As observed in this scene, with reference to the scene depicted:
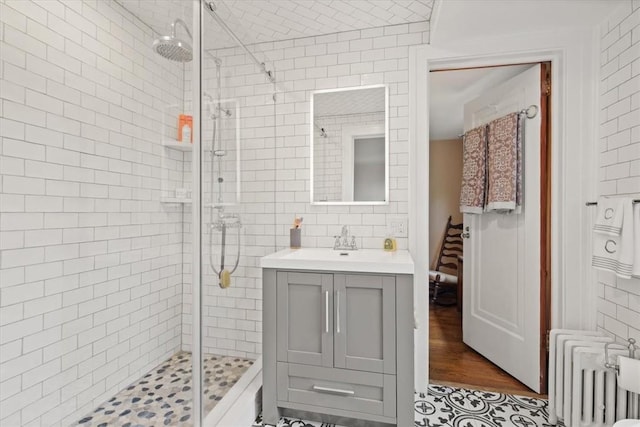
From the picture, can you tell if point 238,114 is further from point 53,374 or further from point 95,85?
point 53,374

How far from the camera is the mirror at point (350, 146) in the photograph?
231 centimetres

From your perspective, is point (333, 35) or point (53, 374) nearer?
point (53, 374)

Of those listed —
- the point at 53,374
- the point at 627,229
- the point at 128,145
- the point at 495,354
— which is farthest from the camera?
the point at 495,354

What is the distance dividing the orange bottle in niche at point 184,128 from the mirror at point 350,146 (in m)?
1.09

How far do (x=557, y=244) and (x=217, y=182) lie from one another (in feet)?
7.00

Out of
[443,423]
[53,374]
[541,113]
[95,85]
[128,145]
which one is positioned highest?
[541,113]

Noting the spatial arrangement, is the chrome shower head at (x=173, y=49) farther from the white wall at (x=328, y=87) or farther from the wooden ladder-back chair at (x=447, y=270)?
the wooden ladder-back chair at (x=447, y=270)

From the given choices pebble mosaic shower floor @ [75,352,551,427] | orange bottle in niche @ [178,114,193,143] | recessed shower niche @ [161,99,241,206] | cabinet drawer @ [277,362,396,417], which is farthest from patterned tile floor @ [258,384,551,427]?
orange bottle in niche @ [178,114,193,143]

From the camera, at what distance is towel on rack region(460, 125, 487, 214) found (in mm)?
2596

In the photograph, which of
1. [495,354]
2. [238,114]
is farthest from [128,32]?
[495,354]

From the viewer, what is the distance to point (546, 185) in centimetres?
219

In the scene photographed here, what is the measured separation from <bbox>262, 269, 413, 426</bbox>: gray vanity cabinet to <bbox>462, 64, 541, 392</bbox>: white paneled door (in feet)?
3.78

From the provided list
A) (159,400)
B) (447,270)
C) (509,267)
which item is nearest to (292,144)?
(159,400)

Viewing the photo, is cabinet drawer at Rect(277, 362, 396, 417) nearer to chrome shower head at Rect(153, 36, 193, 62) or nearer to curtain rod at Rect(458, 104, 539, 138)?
chrome shower head at Rect(153, 36, 193, 62)
